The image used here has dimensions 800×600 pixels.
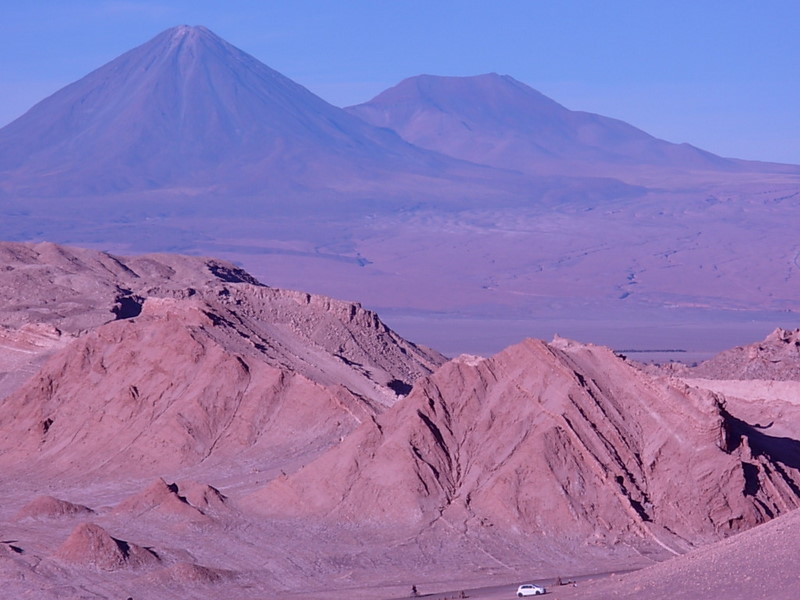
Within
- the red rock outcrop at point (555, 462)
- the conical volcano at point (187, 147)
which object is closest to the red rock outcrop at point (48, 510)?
the red rock outcrop at point (555, 462)

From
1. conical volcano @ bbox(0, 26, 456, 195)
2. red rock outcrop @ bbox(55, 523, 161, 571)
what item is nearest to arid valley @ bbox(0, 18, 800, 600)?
red rock outcrop @ bbox(55, 523, 161, 571)

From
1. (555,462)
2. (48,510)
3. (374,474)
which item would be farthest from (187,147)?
(555,462)

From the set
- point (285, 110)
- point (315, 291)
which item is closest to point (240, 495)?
point (315, 291)

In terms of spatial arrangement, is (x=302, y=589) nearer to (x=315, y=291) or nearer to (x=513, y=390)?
(x=513, y=390)

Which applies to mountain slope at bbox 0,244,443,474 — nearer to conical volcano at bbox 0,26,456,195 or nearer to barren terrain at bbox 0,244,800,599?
barren terrain at bbox 0,244,800,599

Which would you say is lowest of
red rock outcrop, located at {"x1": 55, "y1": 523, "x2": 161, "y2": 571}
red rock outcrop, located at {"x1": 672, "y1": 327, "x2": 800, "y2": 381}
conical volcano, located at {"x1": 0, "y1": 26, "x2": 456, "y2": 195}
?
red rock outcrop, located at {"x1": 55, "y1": 523, "x2": 161, "y2": 571}

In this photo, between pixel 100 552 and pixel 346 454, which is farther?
pixel 346 454

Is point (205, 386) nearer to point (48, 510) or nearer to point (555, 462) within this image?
point (48, 510)
